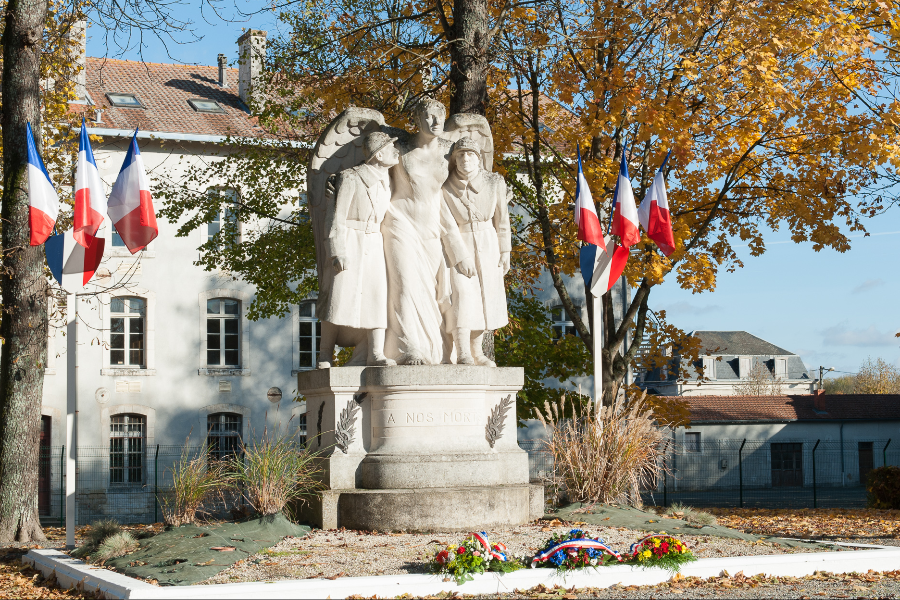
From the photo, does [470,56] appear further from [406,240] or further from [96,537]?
[96,537]

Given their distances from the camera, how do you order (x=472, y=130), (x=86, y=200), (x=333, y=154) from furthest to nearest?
1. (x=472, y=130)
2. (x=333, y=154)
3. (x=86, y=200)

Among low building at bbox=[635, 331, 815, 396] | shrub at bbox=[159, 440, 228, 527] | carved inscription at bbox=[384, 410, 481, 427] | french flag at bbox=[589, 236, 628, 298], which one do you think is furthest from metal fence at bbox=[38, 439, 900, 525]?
low building at bbox=[635, 331, 815, 396]

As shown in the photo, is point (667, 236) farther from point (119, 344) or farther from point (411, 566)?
point (119, 344)

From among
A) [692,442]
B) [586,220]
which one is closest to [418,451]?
[586,220]

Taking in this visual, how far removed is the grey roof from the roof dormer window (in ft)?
154

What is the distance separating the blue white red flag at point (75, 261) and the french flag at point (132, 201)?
328 millimetres

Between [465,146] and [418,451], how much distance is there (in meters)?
2.82

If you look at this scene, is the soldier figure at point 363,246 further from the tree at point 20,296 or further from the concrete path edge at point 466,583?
the tree at point 20,296

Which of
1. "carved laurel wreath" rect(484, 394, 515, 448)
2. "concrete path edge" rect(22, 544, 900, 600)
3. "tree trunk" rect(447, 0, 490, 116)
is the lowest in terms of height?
"concrete path edge" rect(22, 544, 900, 600)

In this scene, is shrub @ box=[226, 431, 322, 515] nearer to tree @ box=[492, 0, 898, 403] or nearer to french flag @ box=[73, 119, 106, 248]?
french flag @ box=[73, 119, 106, 248]

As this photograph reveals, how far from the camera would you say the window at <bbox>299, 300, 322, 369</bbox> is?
29797mm

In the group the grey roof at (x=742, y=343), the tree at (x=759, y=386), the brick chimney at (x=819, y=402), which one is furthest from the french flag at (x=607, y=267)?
the grey roof at (x=742, y=343)

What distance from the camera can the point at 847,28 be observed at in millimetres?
12781

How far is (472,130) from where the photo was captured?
1005 centimetres
